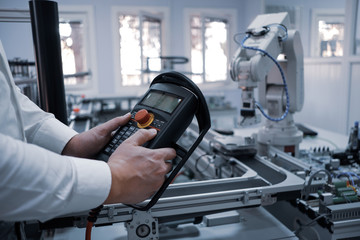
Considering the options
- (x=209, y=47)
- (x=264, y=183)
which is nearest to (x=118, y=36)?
(x=209, y=47)

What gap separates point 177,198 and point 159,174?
1.17 ft

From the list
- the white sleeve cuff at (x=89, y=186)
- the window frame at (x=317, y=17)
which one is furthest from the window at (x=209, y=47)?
the white sleeve cuff at (x=89, y=186)

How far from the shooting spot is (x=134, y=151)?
0.62 meters

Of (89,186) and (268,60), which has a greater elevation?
(268,60)

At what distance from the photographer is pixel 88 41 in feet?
16.3

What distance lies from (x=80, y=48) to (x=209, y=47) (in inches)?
86.0

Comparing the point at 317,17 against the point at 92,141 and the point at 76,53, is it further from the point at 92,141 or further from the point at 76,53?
the point at 92,141

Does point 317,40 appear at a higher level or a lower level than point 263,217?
higher

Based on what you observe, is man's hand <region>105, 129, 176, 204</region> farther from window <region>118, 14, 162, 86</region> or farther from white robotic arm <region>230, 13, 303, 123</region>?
window <region>118, 14, 162, 86</region>

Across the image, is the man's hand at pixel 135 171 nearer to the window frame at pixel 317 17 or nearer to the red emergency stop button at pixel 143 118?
the red emergency stop button at pixel 143 118

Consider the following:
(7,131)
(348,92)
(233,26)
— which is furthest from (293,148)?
(233,26)

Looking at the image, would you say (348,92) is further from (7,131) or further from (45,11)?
(7,131)

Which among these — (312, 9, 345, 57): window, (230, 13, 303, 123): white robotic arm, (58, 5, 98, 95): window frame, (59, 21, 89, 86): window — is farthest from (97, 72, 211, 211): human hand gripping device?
(312, 9, 345, 57): window

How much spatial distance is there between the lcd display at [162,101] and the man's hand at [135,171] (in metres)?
0.13
